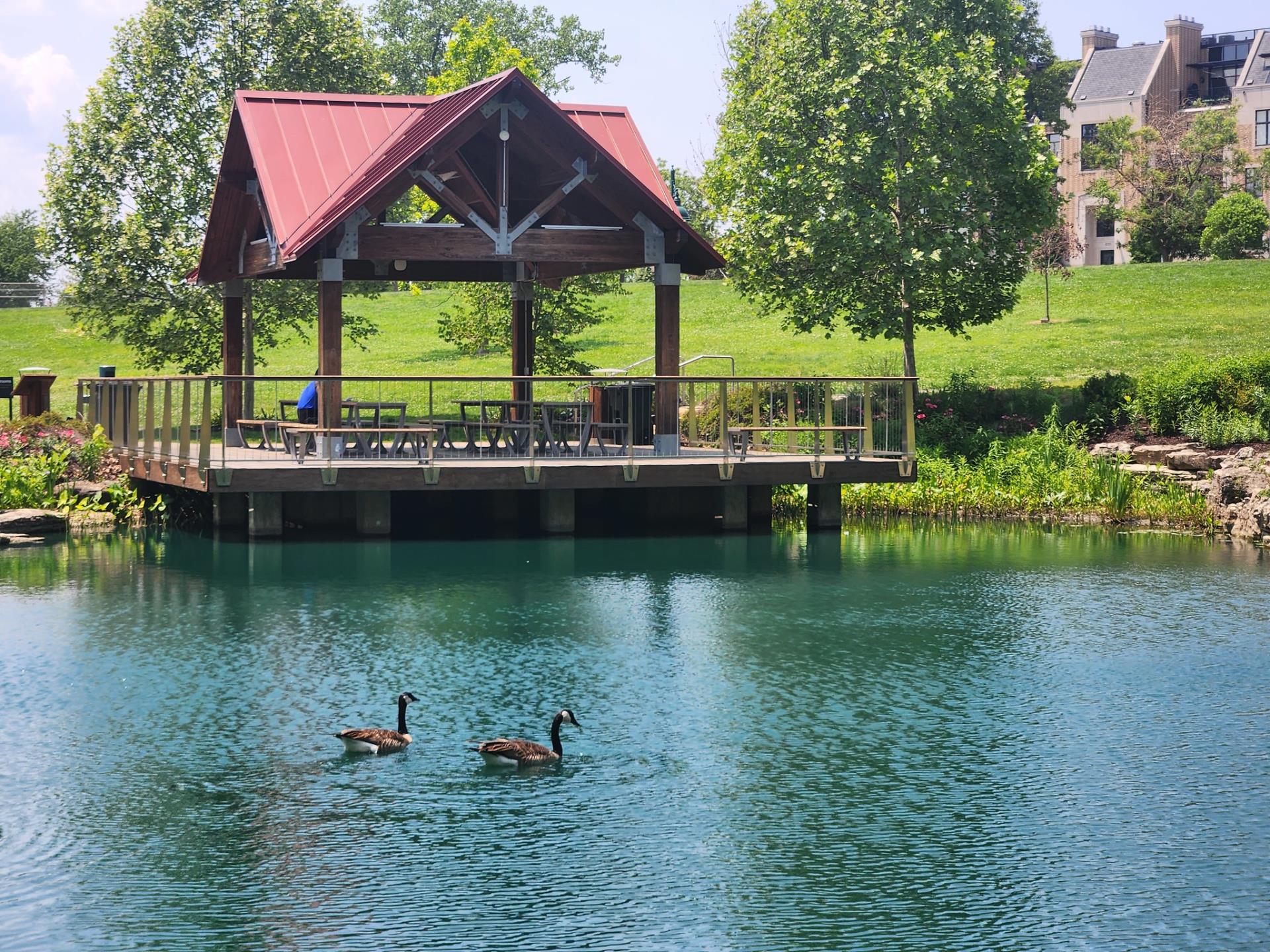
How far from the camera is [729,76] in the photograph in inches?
1463

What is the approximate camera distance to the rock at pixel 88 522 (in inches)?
1000

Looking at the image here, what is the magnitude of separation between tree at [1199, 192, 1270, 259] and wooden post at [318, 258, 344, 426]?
4289 cm

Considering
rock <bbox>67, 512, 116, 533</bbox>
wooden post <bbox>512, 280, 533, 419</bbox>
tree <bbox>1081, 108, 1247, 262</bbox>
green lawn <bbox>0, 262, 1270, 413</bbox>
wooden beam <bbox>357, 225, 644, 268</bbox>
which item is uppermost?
tree <bbox>1081, 108, 1247, 262</bbox>

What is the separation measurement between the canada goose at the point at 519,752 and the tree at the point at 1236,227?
2029 inches

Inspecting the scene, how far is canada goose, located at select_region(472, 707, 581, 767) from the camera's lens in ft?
36.8

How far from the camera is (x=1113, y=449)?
29.5m

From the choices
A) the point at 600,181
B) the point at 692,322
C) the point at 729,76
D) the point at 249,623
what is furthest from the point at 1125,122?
the point at 249,623

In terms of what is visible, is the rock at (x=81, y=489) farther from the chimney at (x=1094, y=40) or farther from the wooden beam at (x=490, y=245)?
the chimney at (x=1094, y=40)

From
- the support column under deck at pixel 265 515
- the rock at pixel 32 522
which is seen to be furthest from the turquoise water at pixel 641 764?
the rock at pixel 32 522

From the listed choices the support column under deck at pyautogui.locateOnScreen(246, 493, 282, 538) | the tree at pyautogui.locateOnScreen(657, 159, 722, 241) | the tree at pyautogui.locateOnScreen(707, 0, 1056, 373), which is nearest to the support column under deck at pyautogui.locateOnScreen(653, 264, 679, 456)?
the support column under deck at pyautogui.locateOnScreen(246, 493, 282, 538)

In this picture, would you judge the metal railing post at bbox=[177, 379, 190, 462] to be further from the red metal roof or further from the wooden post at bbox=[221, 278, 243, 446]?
the wooden post at bbox=[221, 278, 243, 446]

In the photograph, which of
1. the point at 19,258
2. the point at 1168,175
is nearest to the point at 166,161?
the point at 19,258

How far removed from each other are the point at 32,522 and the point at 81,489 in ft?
5.19

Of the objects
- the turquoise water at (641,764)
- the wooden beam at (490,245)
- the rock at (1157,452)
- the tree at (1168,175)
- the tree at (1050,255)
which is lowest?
the turquoise water at (641,764)
